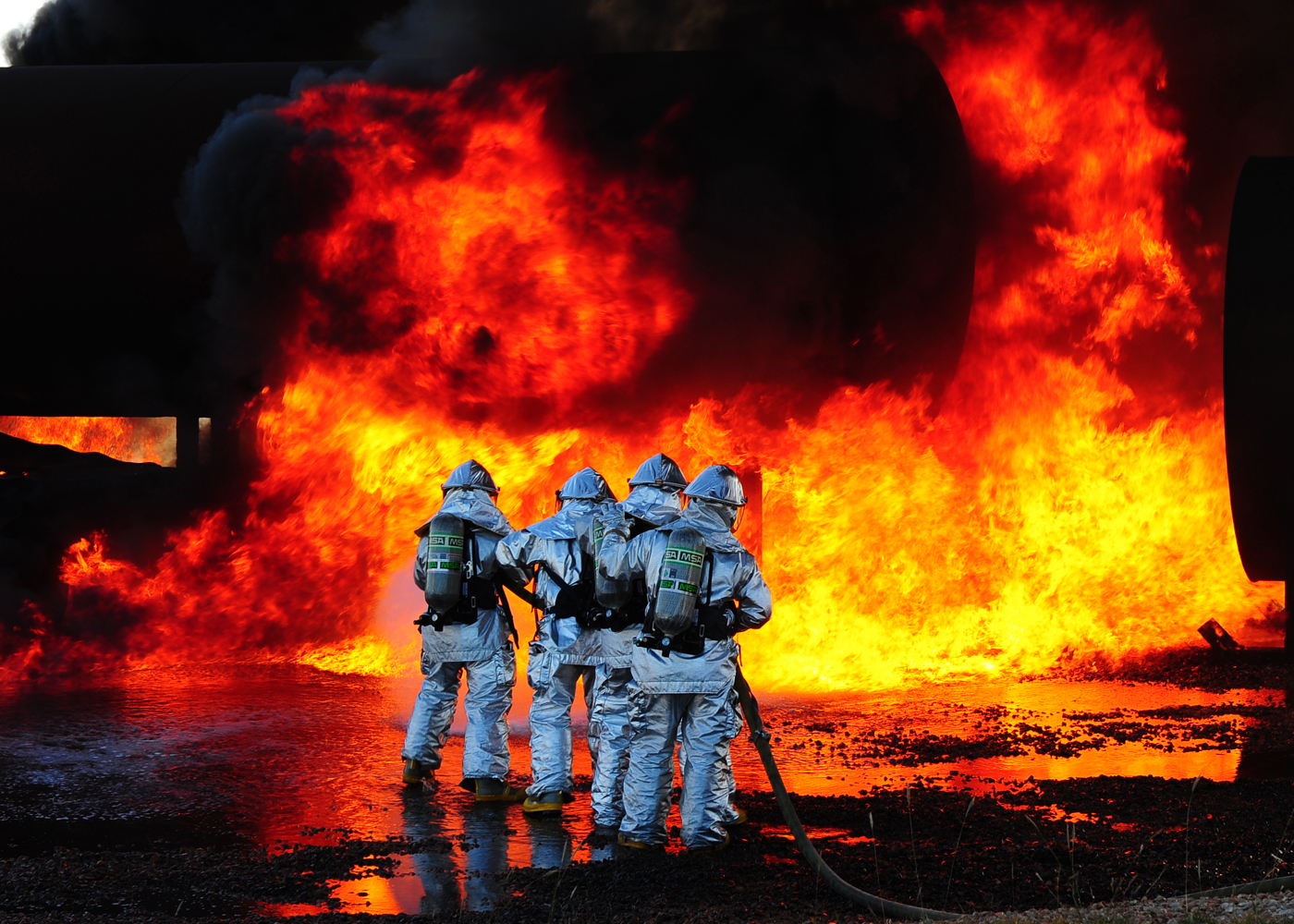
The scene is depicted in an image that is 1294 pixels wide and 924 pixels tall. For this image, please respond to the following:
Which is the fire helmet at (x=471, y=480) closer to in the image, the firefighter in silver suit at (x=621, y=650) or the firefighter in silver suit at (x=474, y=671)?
the firefighter in silver suit at (x=474, y=671)

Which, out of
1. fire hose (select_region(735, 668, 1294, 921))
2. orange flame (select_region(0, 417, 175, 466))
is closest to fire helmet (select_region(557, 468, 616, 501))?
fire hose (select_region(735, 668, 1294, 921))

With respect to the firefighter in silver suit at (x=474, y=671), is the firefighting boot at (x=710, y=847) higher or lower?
lower

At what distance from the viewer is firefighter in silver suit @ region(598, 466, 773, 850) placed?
16.0ft

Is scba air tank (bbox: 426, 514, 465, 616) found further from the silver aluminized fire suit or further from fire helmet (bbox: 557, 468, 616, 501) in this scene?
fire helmet (bbox: 557, 468, 616, 501)

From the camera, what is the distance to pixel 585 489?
5938mm

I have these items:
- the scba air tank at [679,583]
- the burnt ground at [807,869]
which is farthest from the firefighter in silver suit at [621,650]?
the burnt ground at [807,869]

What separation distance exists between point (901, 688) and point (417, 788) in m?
4.09

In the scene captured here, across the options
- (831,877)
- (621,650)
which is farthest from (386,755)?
(831,877)

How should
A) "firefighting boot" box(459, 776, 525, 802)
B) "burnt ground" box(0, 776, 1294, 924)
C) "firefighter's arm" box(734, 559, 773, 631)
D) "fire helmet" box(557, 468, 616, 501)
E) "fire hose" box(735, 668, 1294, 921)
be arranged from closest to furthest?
1. "fire hose" box(735, 668, 1294, 921)
2. "burnt ground" box(0, 776, 1294, 924)
3. "firefighter's arm" box(734, 559, 773, 631)
4. "firefighting boot" box(459, 776, 525, 802)
5. "fire helmet" box(557, 468, 616, 501)

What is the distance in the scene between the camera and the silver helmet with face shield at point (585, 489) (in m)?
5.92

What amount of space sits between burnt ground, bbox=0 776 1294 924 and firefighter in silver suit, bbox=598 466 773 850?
0.74 ft

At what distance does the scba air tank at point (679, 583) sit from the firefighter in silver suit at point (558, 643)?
34.2 inches

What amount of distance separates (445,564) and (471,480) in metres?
0.51

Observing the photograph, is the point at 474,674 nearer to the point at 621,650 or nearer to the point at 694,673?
the point at 621,650
